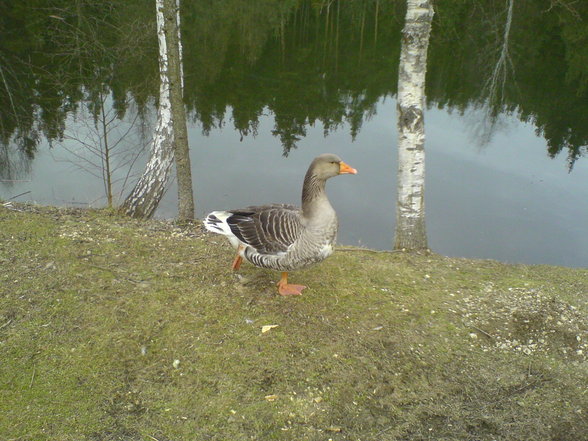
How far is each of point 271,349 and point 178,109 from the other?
429 cm

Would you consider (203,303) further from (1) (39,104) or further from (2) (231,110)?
(2) (231,110)

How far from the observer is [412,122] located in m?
6.30

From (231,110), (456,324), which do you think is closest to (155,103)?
(231,110)

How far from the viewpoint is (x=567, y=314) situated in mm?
5059

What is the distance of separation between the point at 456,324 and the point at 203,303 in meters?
2.60

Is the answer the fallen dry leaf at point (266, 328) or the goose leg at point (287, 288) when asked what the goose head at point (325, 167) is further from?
the fallen dry leaf at point (266, 328)

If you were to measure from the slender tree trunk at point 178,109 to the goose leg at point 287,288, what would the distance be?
3.02 metres

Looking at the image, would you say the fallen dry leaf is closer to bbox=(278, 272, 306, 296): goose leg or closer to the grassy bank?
the grassy bank

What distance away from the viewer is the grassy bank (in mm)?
3631

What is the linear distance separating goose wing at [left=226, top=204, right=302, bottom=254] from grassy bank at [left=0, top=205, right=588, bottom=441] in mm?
634

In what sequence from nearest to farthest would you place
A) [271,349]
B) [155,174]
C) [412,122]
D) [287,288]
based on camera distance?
[271,349]
[287,288]
[412,122]
[155,174]

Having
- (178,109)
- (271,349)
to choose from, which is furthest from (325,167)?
(178,109)

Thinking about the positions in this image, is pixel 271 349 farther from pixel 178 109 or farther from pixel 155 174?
pixel 155 174

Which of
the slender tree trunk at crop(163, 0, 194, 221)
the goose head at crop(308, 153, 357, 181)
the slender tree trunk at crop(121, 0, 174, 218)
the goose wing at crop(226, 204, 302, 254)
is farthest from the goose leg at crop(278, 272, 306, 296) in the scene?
the slender tree trunk at crop(121, 0, 174, 218)
